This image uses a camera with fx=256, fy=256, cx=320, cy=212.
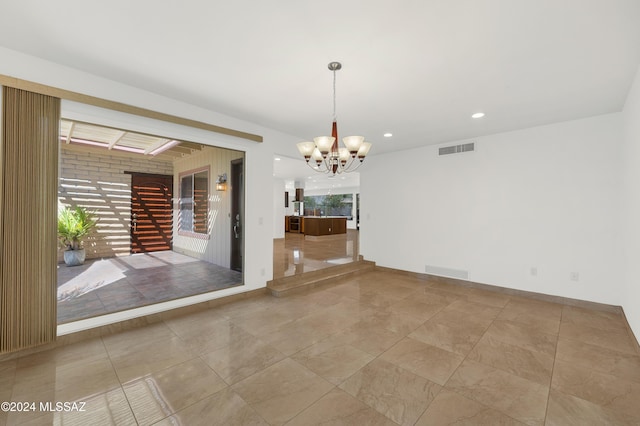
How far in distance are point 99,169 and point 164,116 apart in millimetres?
4622

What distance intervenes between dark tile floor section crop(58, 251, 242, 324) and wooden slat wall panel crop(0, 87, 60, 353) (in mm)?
320

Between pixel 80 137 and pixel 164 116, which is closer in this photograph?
pixel 164 116

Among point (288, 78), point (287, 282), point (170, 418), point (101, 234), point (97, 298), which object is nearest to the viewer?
point (170, 418)

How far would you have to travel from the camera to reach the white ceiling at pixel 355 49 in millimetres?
1818

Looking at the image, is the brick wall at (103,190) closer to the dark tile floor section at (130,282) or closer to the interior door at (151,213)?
the interior door at (151,213)

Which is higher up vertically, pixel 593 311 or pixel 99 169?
pixel 99 169

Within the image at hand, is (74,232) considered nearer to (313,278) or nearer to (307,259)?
(307,259)

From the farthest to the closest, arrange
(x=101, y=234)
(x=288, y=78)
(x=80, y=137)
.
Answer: (x=101, y=234), (x=80, y=137), (x=288, y=78)

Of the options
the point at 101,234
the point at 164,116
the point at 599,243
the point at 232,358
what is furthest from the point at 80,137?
the point at 599,243

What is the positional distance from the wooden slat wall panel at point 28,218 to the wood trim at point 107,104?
0.07m

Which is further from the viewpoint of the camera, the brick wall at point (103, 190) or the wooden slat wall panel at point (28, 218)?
the brick wall at point (103, 190)

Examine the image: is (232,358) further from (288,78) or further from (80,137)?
(80,137)

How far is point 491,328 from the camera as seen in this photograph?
3121 mm

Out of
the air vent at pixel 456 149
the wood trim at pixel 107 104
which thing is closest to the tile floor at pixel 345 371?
the wood trim at pixel 107 104
